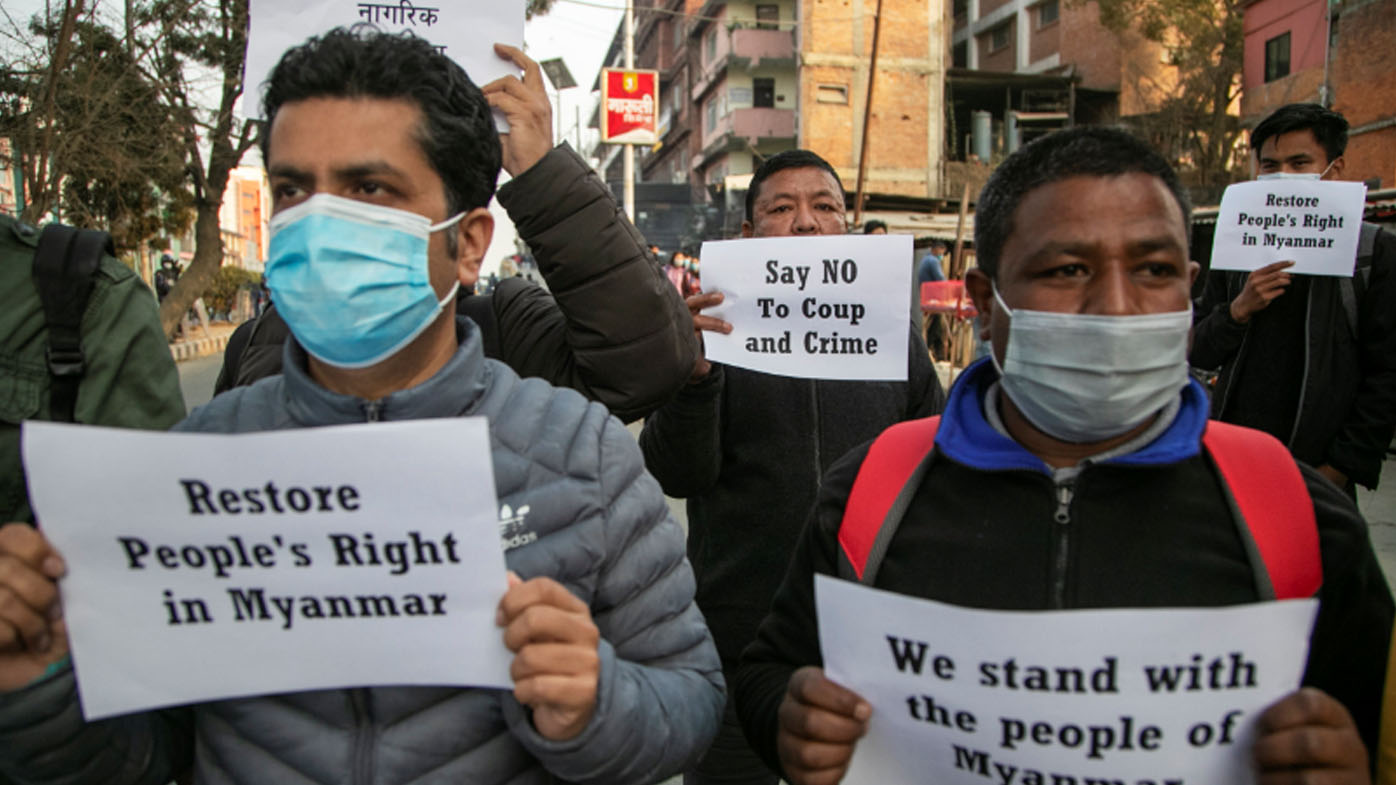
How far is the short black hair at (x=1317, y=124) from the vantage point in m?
3.62

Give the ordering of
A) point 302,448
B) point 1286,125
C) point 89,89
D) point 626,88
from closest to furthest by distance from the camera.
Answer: point 302,448 < point 1286,125 < point 89,89 < point 626,88

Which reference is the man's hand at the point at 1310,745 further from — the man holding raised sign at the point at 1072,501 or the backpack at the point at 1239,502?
the backpack at the point at 1239,502

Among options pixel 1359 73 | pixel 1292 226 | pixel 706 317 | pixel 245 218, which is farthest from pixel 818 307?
pixel 245 218

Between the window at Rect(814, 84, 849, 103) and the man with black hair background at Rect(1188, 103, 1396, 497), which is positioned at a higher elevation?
the window at Rect(814, 84, 849, 103)

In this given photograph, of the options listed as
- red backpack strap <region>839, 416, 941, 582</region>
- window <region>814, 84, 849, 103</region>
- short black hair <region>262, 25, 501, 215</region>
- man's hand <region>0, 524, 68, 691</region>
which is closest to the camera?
man's hand <region>0, 524, 68, 691</region>

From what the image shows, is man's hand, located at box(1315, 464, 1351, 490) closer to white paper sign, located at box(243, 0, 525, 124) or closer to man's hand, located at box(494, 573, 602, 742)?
white paper sign, located at box(243, 0, 525, 124)

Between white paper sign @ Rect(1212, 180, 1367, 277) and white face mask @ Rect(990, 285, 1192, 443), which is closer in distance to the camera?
white face mask @ Rect(990, 285, 1192, 443)

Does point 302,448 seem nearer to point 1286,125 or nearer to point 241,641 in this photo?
point 241,641

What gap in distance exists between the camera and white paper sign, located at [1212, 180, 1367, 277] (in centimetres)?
337

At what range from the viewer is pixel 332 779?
1314 millimetres

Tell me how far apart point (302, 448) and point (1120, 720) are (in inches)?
41.8

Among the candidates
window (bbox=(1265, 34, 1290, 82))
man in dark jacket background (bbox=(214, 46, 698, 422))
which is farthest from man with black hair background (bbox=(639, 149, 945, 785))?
window (bbox=(1265, 34, 1290, 82))

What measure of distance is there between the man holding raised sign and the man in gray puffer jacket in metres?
0.26

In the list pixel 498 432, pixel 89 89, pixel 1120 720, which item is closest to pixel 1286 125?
pixel 1120 720
